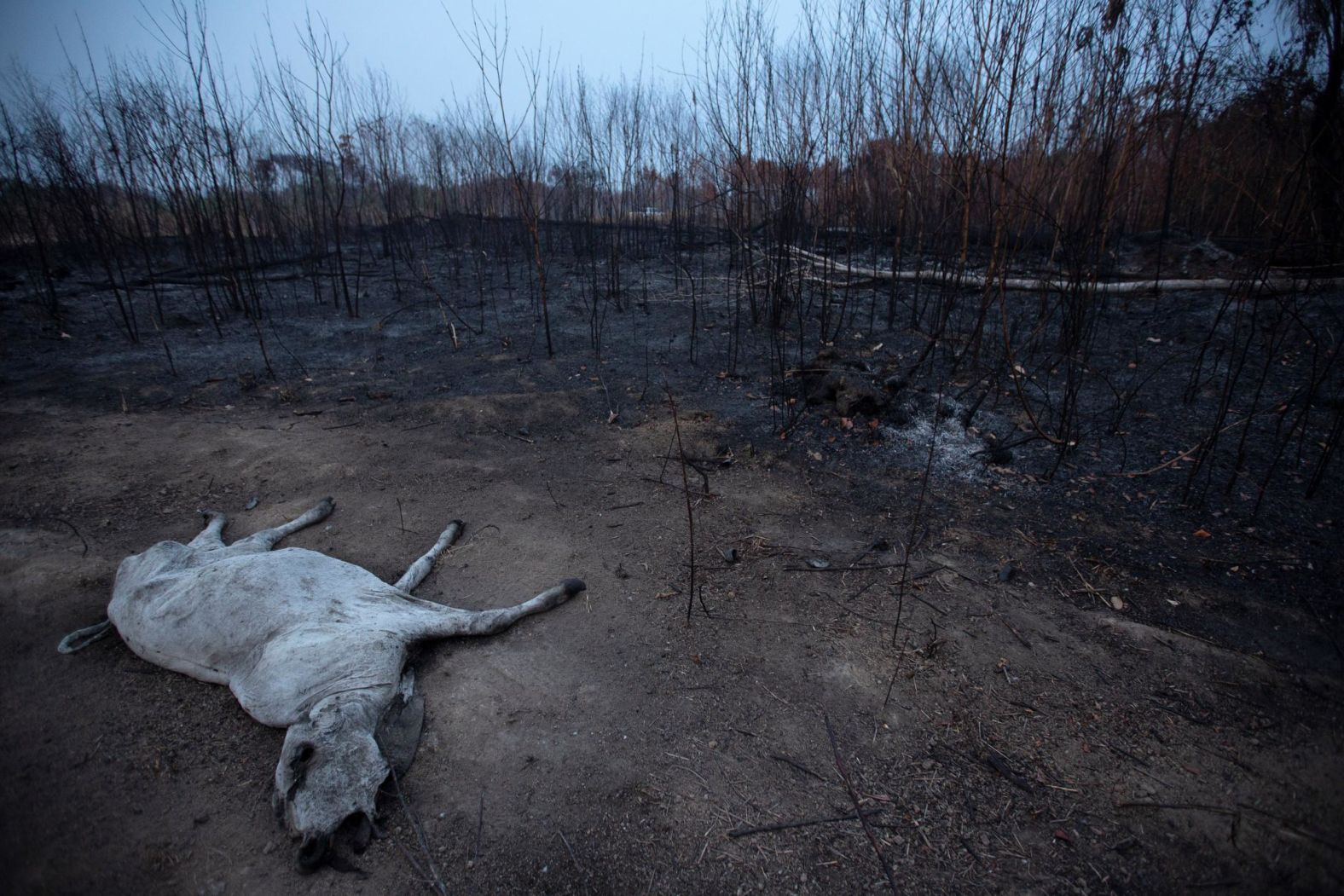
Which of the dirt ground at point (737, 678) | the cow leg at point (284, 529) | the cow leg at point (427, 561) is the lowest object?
the dirt ground at point (737, 678)

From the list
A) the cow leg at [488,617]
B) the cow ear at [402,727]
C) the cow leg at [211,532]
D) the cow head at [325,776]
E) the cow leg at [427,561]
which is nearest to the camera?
the cow head at [325,776]

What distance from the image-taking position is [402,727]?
188 centimetres

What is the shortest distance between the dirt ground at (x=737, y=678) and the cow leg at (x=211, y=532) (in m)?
0.12

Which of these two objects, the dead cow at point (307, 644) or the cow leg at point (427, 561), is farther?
the cow leg at point (427, 561)

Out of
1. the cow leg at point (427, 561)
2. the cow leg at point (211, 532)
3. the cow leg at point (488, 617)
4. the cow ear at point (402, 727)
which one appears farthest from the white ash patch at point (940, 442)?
the cow leg at point (211, 532)

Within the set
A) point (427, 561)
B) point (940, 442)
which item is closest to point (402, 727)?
point (427, 561)

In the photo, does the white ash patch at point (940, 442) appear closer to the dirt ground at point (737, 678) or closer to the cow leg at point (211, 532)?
the dirt ground at point (737, 678)

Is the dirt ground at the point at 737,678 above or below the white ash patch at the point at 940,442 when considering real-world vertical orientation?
below

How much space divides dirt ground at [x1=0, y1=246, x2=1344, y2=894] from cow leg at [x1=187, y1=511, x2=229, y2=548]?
12cm

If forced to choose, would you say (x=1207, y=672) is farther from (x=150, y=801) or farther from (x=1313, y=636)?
(x=150, y=801)

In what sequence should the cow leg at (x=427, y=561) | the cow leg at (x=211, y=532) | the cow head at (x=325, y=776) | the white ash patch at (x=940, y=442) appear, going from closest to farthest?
the cow head at (x=325, y=776) → the cow leg at (x=427, y=561) → the cow leg at (x=211, y=532) → the white ash patch at (x=940, y=442)

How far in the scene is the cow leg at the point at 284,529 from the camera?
109 inches

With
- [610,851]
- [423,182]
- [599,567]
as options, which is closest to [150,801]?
[610,851]

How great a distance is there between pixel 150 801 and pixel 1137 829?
292cm
